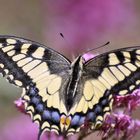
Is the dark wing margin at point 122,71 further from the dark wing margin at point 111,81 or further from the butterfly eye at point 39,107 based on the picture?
the butterfly eye at point 39,107

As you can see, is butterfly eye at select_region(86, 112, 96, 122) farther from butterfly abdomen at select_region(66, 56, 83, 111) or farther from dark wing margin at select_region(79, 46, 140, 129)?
butterfly abdomen at select_region(66, 56, 83, 111)

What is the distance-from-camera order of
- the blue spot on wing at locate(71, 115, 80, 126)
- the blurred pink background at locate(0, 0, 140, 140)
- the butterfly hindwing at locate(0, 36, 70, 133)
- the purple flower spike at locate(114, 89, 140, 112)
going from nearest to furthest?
1. the blue spot on wing at locate(71, 115, 80, 126)
2. the butterfly hindwing at locate(0, 36, 70, 133)
3. the purple flower spike at locate(114, 89, 140, 112)
4. the blurred pink background at locate(0, 0, 140, 140)

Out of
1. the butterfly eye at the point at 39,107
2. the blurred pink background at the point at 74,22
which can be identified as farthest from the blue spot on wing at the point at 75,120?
the blurred pink background at the point at 74,22

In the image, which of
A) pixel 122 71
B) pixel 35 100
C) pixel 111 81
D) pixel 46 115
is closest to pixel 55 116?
pixel 46 115

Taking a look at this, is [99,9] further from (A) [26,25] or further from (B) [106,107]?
(B) [106,107]

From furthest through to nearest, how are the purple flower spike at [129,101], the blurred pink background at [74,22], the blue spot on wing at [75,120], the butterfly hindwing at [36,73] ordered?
the blurred pink background at [74,22] < the purple flower spike at [129,101] < the butterfly hindwing at [36,73] < the blue spot on wing at [75,120]

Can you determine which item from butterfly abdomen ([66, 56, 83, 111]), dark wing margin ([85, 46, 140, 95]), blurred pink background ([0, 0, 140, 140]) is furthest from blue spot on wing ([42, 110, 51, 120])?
blurred pink background ([0, 0, 140, 140])

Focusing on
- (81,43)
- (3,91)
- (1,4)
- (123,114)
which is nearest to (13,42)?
(123,114)
